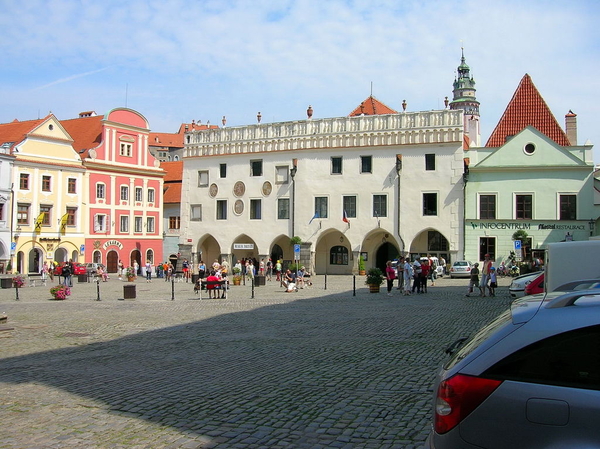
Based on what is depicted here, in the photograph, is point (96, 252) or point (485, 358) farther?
point (96, 252)

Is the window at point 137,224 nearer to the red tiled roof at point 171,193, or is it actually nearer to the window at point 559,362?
the red tiled roof at point 171,193

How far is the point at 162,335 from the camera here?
582 inches

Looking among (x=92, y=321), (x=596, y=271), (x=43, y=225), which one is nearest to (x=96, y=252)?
(x=43, y=225)

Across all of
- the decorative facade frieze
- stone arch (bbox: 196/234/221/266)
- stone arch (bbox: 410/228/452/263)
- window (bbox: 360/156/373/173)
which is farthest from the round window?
stone arch (bbox: 196/234/221/266)

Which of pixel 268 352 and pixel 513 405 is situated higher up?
pixel 513 405

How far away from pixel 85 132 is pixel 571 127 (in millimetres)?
41502

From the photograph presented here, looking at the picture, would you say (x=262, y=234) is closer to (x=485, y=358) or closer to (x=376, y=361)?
(x=376, y=361)

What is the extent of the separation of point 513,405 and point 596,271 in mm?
12291

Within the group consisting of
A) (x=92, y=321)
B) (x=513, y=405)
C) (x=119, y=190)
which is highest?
(x=119, y=190)

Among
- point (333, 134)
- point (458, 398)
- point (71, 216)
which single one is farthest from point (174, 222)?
point (458, 398)

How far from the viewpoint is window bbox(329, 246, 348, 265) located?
5275cm

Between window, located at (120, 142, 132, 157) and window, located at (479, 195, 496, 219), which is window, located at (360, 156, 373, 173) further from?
window, located at (120, 142, 132, 157)

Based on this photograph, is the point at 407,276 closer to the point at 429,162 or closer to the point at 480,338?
the point at 429,162

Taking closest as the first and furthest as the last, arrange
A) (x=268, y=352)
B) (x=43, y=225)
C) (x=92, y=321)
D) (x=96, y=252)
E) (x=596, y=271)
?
1. (x=268, y=352)
2. (x=596, y=271)
3. (x=92, y=321)
4. (x=43, y=225)
5. (x=96, y=252)
